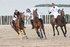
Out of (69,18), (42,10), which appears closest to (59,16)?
(69,18)

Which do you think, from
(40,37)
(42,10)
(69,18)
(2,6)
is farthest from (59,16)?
(2,6)

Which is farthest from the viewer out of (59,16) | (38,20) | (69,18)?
(69,18)

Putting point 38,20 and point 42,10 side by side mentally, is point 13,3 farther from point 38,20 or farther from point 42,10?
point 38,20

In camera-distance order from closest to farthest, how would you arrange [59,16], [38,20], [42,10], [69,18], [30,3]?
1. [38,20]
2. [59,16]
3. [69,18]
4. [42,10]
5. [30,3]

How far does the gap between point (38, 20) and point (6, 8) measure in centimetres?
2357

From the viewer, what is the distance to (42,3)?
39.6 meters

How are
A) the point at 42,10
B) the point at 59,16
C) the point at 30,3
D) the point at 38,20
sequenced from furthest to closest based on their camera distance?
the point at 30,3 < the point at 42,10 < the point at 59,16 < the point at 38,20

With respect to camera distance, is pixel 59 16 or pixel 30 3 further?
pixel 30 3

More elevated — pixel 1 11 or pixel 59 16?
pixel 59 16

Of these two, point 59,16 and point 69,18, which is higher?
point 59,16

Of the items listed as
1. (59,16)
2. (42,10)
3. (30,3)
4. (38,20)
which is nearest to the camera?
(38,20)

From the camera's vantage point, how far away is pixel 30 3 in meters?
40.8

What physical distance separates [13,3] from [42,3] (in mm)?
3441

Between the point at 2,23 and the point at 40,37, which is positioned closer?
the point at 40,37
